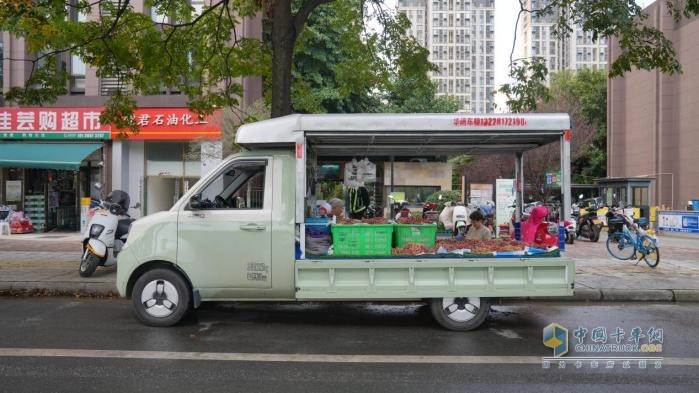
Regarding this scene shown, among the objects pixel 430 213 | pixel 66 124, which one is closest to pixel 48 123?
pixel 66 124

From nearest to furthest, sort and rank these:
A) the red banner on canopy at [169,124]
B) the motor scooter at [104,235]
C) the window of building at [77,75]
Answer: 1. the motor scooter at [104,235]
2. the red banner on canopy at [169,124]
3. the window of building at [77,75]

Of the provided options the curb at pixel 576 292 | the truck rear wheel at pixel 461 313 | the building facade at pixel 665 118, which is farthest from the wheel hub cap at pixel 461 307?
the building facade at pixel 665 118

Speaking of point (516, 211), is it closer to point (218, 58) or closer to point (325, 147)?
point (325, 147)

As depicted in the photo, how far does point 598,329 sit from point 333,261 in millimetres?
3349

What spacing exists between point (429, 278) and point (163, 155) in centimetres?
1895

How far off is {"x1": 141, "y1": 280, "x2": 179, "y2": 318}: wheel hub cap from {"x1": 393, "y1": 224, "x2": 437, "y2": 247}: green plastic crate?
276 centimetres

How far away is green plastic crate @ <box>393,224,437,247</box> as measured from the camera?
6.54 m

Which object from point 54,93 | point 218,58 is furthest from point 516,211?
point 54,93

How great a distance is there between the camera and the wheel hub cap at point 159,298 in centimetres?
641

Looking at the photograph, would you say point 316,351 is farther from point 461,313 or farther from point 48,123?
point 48,123

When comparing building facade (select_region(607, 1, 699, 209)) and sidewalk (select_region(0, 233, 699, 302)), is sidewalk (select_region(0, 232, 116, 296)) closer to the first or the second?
sidewalk (select_region(0, 233, 699, 302))

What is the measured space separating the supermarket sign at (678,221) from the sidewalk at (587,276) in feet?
22.3

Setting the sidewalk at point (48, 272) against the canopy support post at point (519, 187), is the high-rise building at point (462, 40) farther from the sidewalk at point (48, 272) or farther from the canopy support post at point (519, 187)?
the canopy support post at point (519, 187)

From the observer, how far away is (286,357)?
17.6 ft
